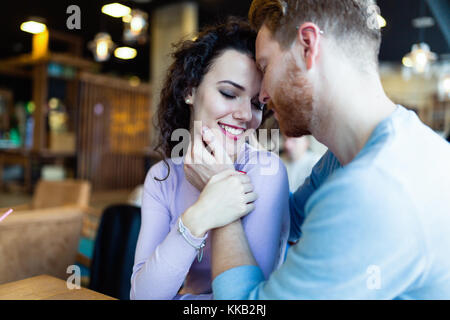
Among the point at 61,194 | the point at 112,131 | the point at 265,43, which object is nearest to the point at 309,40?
the point at 265,43

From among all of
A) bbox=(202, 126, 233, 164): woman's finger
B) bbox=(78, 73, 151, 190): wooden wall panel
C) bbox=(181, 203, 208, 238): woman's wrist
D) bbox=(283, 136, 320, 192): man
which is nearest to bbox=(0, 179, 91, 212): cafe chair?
bbox=(283, 136, 320, 192): man

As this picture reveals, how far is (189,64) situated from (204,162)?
0.46m

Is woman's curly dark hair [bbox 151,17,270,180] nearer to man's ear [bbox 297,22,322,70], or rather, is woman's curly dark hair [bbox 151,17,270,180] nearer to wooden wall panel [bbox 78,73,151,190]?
man's ear [bbox 297,22,322,70]

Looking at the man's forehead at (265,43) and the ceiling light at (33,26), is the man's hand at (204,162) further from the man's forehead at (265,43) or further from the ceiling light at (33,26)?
the ceiling light at (33,26)

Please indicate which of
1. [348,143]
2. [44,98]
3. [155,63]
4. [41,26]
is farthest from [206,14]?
[348,143]

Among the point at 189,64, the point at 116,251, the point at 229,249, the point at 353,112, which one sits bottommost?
the point at 116,251

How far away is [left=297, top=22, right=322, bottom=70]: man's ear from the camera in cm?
86

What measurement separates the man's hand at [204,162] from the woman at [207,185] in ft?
0.16

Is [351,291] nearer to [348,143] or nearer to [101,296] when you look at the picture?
[348,143]

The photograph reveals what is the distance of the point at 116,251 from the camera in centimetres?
212

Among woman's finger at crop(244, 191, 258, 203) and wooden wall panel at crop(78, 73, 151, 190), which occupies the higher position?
wooden wall panel at crop(78, 73, 151, 190)

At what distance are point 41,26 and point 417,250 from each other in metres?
1.45

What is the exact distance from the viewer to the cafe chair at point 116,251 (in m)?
2.08

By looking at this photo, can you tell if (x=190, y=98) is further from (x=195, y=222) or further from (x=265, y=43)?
(x=195, y=222)
